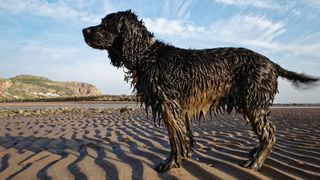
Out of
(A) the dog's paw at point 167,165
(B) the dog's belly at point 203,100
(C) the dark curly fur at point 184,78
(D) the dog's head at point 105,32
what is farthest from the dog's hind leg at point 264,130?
(D) the dog's head at point 105,32

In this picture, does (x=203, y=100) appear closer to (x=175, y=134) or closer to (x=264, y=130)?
(x=175, y=134)

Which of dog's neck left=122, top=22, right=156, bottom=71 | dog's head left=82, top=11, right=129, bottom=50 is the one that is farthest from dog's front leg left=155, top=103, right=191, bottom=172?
dog's head left=82, top=11, right=129, bottom=50

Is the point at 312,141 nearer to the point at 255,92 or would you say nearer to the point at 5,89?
the point at 255,92

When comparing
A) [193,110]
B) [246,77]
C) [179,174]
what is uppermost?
[246,77]

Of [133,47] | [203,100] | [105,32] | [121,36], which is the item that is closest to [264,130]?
[203,100]

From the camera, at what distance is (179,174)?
13.8 feet

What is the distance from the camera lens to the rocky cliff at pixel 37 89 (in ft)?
253

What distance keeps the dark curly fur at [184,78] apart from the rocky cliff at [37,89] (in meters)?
70.1

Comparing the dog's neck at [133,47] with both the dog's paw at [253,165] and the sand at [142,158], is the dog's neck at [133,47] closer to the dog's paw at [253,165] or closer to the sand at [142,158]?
the sand at [142,158]

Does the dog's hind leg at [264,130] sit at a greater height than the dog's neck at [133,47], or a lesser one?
lesser

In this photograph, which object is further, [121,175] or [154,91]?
[154,91]

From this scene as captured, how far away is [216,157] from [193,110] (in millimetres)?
773

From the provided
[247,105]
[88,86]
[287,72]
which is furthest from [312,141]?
[88,86]

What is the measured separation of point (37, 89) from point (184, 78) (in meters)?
89.1
